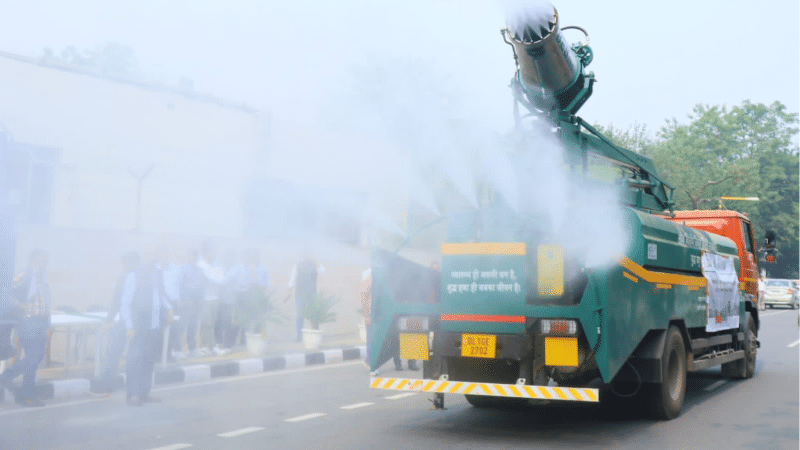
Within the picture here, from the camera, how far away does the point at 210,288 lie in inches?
269

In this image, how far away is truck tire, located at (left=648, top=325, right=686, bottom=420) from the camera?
6.82 m

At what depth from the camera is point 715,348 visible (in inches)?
346

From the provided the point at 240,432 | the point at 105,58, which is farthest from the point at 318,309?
the point at 105,58

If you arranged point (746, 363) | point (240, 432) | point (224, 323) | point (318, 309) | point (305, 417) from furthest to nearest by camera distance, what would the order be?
point (318, 309), point (224, 323), point (746, 363), point (305, 417), point (240, 432)

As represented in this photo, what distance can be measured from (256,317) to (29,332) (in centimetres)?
405

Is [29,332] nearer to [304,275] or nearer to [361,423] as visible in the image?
[304,275]

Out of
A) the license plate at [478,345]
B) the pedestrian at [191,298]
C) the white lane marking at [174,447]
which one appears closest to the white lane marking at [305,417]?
the white lane marking at [174,447]

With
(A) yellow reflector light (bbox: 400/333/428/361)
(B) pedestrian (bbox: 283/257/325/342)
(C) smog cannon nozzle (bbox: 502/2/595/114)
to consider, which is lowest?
(A) yellow reflector light (bbox: 400/333/428/361)

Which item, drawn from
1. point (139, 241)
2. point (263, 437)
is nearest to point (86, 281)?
point (139, 241)

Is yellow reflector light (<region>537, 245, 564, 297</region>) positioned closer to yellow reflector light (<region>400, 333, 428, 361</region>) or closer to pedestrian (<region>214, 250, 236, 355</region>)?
yellow reflector light (<region>400, 333, 428, 361</region>)

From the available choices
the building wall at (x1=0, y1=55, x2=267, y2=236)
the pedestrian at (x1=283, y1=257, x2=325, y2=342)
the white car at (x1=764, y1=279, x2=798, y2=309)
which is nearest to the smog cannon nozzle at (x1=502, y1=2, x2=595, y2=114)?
the building wall at (x1=0, y1=55, x2=267, y2=236)

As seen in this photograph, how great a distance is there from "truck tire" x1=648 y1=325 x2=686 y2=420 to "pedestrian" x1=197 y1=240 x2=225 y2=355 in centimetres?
384

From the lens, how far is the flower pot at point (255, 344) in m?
11.6

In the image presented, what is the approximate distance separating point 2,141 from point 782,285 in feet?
129
